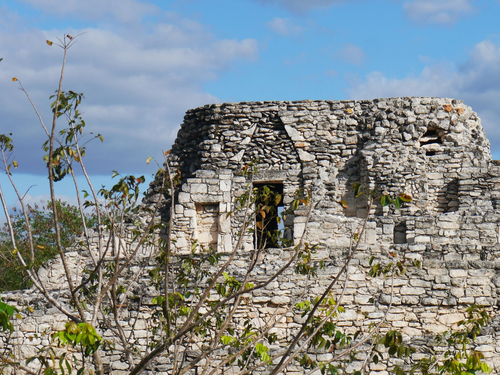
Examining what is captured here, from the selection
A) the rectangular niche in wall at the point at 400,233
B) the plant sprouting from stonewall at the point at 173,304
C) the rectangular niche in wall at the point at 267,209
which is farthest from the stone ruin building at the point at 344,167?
the plant sprouting from stonewall at the point at 173,304

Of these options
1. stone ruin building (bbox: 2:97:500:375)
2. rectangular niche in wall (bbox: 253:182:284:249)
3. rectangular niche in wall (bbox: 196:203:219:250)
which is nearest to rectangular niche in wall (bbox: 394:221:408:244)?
stone ruin building (bbox: 2:97:500:375)

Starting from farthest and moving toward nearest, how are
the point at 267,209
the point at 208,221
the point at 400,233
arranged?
1. the point at 208,221
2. the point at 400,233
3. the point at 267,209

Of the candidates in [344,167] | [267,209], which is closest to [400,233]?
[344,167]

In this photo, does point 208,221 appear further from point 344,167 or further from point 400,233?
point 400,233

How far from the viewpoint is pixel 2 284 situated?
1580cm

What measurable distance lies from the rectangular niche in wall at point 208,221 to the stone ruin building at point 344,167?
0.06 ft

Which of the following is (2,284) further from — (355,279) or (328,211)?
(355,279)

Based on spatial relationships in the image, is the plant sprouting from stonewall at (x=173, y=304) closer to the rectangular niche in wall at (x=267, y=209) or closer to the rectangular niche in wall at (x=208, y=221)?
the rectangular niche in wall at (x=267, y=209)

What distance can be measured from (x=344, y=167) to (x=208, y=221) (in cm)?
291

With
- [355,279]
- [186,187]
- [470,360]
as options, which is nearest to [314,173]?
[186,187]

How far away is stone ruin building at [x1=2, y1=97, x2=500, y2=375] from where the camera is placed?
37.3 ft

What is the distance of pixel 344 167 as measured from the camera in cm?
1349

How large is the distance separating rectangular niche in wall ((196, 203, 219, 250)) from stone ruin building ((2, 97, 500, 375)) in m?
0.02

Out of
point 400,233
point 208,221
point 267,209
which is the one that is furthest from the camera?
point 208,221
